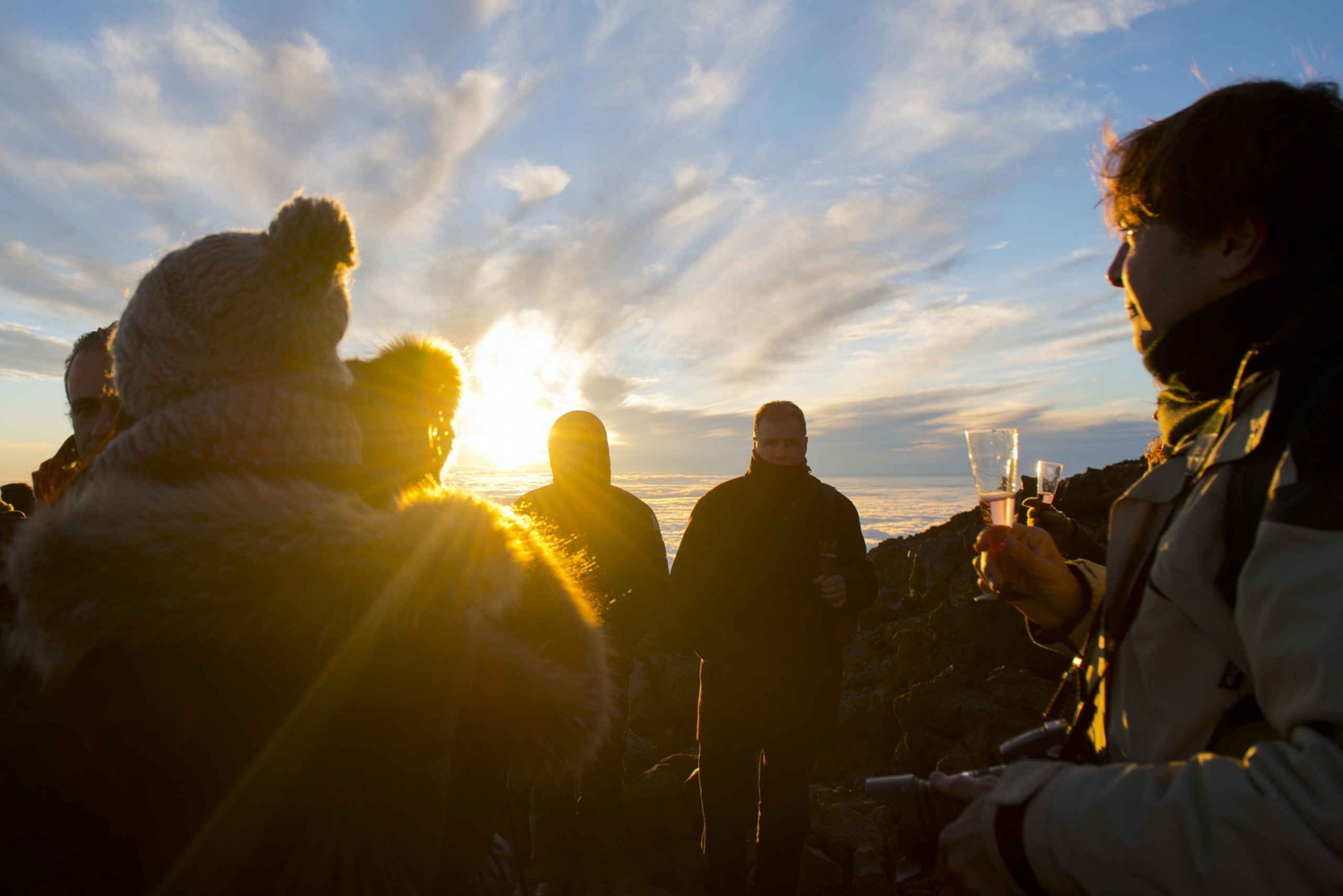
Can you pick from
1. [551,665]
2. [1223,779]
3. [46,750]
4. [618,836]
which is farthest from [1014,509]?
[618,836]

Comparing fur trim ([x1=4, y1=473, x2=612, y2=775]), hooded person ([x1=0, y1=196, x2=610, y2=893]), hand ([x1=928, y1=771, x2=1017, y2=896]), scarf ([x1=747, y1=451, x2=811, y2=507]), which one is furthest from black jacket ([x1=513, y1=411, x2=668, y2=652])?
hand ([x1=928, y1=771, x2=1017, y2=896])

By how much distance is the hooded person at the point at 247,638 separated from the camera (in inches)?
45.6

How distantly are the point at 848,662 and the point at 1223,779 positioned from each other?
20.4 feet

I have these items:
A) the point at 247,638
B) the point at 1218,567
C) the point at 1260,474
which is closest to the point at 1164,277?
A: the point at 1260,474

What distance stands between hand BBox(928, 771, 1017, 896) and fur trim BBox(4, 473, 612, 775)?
0.89m

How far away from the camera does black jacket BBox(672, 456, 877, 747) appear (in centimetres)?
361

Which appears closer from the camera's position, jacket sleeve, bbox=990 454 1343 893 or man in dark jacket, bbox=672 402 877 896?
jacket sleeve, bbox=990 454 1343 893

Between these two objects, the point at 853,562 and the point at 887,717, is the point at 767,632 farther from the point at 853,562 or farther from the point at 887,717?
the point at 887,717

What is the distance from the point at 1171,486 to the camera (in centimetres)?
118

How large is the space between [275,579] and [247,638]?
0.12m

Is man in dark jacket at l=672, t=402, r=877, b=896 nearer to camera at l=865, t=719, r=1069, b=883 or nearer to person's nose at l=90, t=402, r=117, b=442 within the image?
camera at l=865, t=719, r=1069, b=883

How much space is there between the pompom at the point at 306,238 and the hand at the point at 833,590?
117 inches

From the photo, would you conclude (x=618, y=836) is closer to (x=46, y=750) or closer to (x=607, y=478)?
(x=607, y=478)

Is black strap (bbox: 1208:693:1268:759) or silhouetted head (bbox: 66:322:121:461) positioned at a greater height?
silhouetted head (bbox: 66:322:121:461)
